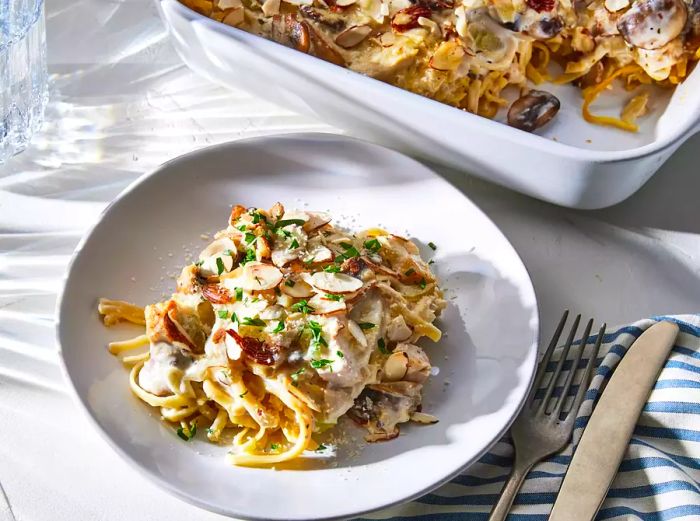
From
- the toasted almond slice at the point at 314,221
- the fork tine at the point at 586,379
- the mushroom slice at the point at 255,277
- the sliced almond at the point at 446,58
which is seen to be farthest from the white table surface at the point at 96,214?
the toasted almond slice at the point at 314,221

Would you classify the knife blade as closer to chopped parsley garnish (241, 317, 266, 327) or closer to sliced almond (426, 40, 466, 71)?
chopped parsley garnish (241, 317, 266, 327)

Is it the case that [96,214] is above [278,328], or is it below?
below

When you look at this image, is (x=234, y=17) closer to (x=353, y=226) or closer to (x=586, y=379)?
(x=353, y=226)

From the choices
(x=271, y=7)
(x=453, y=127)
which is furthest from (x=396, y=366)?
(x=271, y=7)

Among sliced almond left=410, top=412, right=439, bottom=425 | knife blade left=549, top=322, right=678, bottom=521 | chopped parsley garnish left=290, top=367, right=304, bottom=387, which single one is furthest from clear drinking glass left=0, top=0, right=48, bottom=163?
knife blade left=549, top=322, right=678, bottom=521

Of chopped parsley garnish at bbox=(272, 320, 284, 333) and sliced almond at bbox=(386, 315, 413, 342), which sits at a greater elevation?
chopped parsley garnish at bbox=(272, 320, 284, 333)

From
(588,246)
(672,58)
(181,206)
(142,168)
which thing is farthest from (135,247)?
(672,58)

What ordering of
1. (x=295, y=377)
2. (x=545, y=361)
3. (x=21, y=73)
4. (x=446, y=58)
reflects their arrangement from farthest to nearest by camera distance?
1. (x=21, y=73)
2. (x=446, y=58)
3. (x=545, y=361)
4. (x=295, y=377)
